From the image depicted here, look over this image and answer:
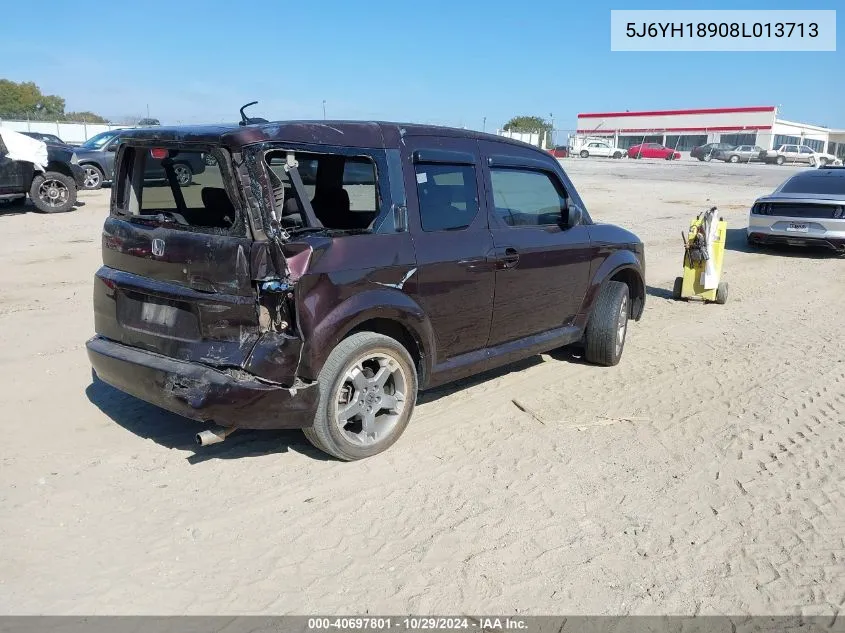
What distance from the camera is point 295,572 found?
10.4 feet

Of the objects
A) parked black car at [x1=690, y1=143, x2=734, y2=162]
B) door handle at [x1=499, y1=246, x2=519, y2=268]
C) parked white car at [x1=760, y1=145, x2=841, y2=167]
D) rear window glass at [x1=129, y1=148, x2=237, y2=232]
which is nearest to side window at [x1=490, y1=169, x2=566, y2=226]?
door handle at [x1=499, y1=246, x2=519, y2=268]

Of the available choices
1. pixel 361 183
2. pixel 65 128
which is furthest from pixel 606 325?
pixel 65 128

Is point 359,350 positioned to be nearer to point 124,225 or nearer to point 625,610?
point 124,225

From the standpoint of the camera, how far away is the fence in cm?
4034

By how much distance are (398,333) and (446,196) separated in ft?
3.05

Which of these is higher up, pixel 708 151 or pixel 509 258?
pixel 708 151

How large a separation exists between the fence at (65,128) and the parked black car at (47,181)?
28.4m

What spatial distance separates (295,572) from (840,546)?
2.61m

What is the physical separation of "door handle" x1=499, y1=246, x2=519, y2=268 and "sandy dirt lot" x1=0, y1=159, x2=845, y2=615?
3.44 ft

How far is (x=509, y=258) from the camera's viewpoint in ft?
15.8

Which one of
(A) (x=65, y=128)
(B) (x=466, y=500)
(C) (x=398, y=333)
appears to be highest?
(A) (x=65, y=128)

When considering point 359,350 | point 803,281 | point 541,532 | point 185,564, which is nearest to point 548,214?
point 359,350

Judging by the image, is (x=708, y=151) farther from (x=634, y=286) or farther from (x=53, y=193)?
(x=634, y=286)

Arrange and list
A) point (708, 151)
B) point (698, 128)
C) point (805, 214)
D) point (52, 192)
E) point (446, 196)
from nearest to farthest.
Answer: point (446, 196), point (805, 214), point (52, 192), point (708, 151), point (698, 128)
